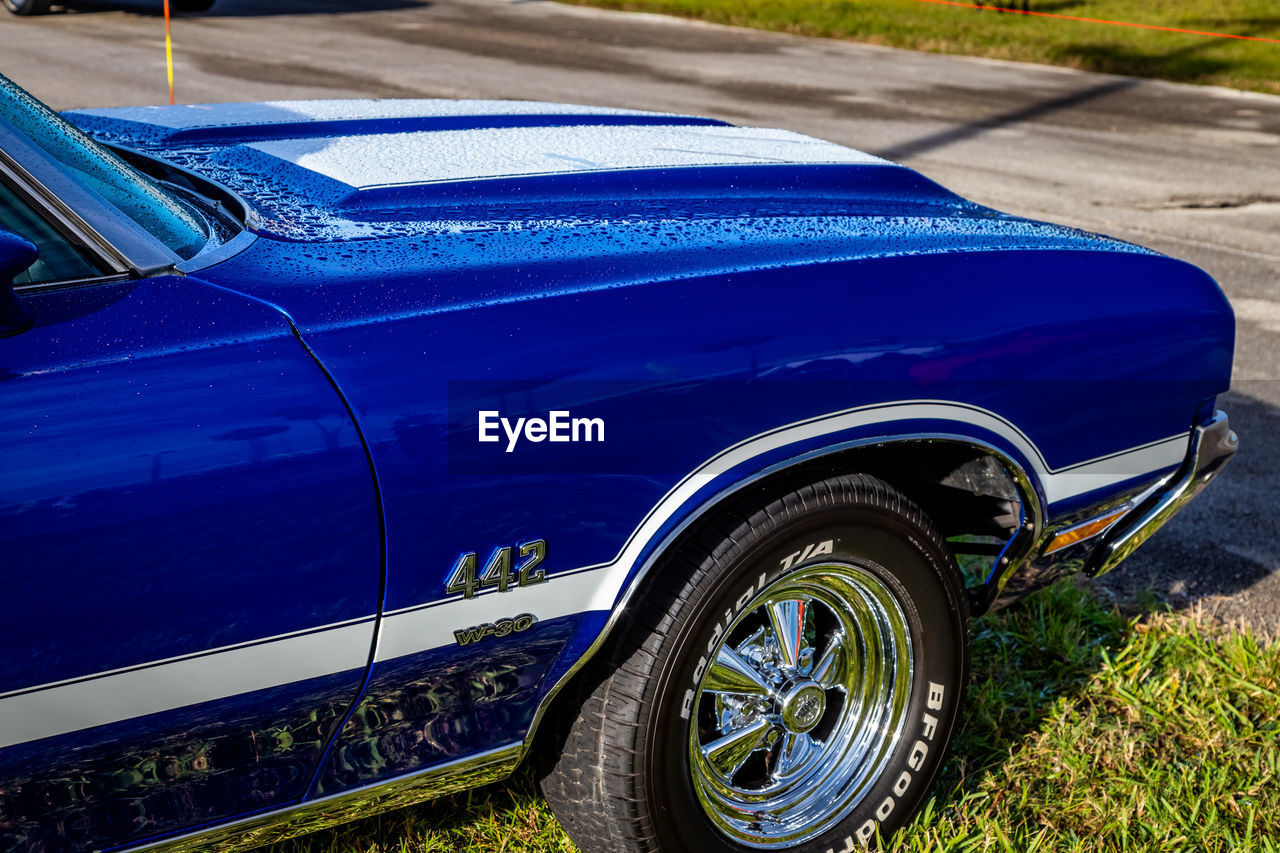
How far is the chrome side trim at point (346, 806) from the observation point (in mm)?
1588

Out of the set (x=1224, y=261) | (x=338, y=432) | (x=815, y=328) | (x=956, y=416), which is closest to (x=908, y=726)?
(x=956, y=416)

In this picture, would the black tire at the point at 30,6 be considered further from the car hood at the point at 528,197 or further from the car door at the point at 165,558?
the car door at the point at 165,558

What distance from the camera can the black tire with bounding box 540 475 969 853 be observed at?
1879mm

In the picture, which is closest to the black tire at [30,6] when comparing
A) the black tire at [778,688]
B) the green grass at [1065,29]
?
the green grass at [1065,29]

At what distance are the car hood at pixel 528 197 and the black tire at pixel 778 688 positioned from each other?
1.45 feet

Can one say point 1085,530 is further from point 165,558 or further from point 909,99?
point 909,99

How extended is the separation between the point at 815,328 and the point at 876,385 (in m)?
0.15

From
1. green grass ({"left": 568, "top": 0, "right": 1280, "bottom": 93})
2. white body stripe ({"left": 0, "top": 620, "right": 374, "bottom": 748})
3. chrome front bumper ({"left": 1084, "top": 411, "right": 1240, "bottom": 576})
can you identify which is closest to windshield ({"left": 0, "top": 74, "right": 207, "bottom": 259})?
white body stripe ({"left": 0, "top": 620, "right": 374, "bottom": 748})

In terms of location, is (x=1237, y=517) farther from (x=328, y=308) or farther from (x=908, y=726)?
(x=328, y=308)

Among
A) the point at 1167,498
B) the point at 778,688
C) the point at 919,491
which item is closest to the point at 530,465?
the point at 778,688

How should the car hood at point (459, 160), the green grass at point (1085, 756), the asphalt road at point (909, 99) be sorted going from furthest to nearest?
the asphalt road at point (909, 99) < the green grass at point (1085, 756) < the car hood at point (459, 160)

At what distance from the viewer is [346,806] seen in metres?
1.71

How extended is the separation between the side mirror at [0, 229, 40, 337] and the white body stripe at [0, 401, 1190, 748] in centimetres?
41

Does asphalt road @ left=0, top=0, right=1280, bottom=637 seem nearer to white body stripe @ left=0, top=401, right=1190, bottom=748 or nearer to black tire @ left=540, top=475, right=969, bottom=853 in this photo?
black tire @ left=540, top=475, right=969, bottom=853
